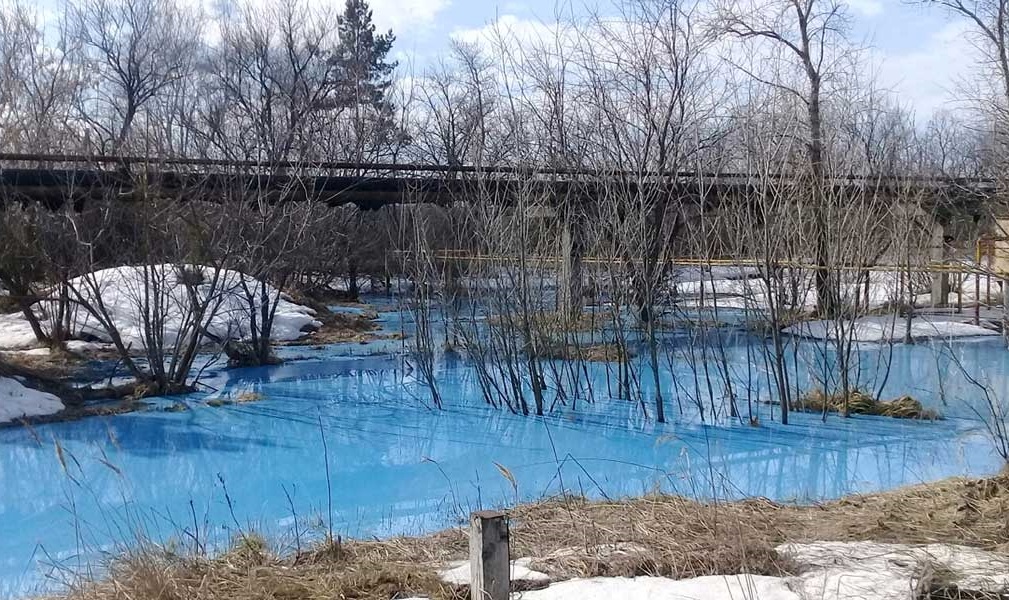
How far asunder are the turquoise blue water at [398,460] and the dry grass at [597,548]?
31.5 inches

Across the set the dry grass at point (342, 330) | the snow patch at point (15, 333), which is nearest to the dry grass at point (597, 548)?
the snow patch at point (15, 333)

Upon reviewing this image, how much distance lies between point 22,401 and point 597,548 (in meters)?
9.65

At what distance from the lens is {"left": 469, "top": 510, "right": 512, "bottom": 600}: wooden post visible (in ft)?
12.2

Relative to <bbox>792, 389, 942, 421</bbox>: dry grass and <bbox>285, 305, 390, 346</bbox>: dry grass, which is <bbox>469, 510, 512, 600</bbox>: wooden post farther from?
<bbox>285, 305, 390, 346</bbox>: dry grass

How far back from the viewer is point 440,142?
87.5 feet

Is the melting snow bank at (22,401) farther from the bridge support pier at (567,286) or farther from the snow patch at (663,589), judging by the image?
Answer: the snow patch at (663,589)

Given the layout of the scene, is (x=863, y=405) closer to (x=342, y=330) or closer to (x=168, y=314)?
(x=168, y=314)

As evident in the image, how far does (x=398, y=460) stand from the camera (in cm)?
943

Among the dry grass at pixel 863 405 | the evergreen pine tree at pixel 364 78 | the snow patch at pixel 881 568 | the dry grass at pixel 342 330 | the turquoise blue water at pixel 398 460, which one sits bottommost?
the turquoise blue water at pixel 398 460

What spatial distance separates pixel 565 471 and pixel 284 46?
2809 centimetres

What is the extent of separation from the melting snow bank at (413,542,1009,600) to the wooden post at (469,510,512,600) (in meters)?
0.41

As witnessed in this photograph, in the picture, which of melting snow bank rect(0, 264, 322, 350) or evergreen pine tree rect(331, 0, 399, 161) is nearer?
melting snow bank rect(0, 264, 322, 350)


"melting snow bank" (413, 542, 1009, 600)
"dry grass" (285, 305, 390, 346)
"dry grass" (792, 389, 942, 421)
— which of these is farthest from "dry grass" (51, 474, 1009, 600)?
"dry grass" (285, 305, 390, 346)

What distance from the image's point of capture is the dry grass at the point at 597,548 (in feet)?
14.1
